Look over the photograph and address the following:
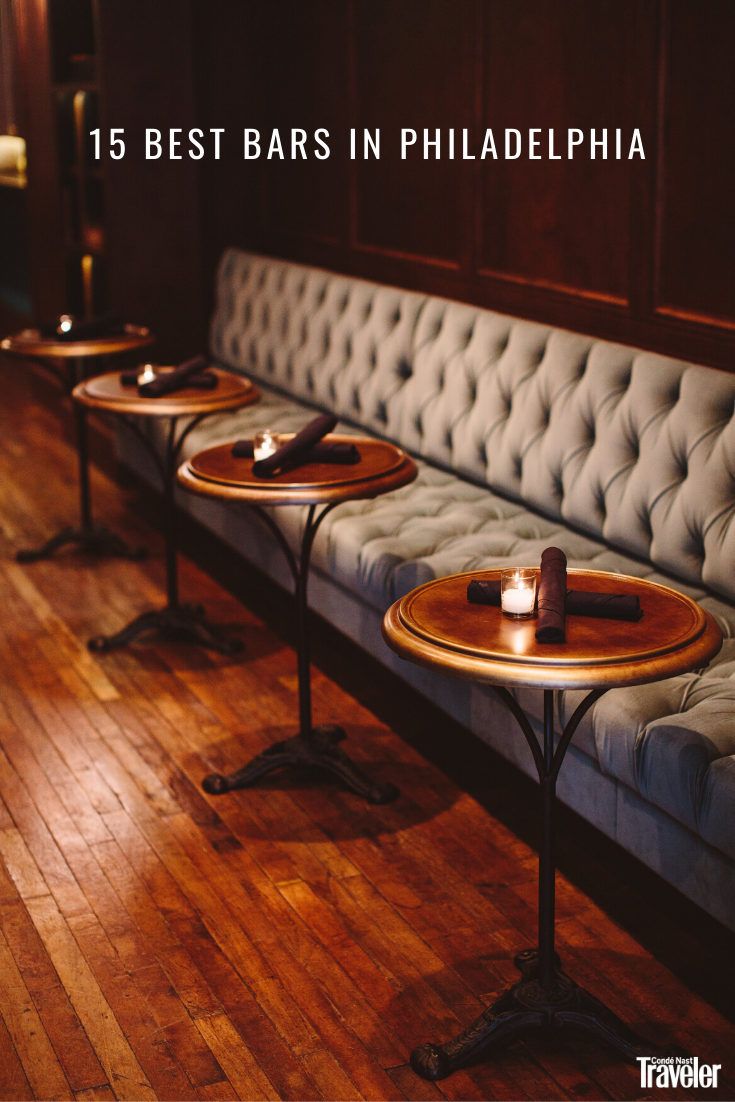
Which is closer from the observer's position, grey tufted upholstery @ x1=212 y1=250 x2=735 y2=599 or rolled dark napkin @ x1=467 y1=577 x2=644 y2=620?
rolled dark napkin @ x1=467 y1=577 x2=644 y2=620

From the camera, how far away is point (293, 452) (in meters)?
3.18

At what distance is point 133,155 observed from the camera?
5.92 m

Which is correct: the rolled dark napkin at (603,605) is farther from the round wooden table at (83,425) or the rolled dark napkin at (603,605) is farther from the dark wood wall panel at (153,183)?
the dark wood wall panel at (153,183)

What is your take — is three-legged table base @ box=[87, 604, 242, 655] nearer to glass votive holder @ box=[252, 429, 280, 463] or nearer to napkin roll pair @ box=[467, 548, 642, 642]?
glass votive holder @ box=[252, 429, 280, 463]

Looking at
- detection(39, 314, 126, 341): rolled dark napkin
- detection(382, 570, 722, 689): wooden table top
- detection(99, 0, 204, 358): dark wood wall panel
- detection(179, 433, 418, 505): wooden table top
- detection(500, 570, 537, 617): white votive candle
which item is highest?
detection(99, 0, 204, 358): dark wood wall panel

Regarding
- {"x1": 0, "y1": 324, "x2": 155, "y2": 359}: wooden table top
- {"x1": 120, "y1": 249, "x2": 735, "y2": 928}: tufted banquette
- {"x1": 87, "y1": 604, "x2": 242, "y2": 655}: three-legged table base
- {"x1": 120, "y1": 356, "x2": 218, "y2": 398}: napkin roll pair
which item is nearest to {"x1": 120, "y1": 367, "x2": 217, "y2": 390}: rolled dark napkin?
{"x1": 120, "y1": 356, "x2": 218, "y2": 398}: napkin roll pair

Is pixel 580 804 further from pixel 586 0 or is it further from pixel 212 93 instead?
pixel 212 93

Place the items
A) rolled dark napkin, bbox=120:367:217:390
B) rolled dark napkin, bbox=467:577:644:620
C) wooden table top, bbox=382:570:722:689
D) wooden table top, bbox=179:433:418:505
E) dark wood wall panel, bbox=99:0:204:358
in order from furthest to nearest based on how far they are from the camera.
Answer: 1. dark wood wall panel, bbox=99:0:204:358
2. rolled dark napkin, bbox=120:367:217:390
3. wooden table top, bbox=179:433:418:505
4. rolled dark napkin, bbox=467:577:644:620
5. wooden table top, bbox=382:570:722:689

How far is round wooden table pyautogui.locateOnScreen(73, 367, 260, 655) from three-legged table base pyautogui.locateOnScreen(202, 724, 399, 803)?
0.88 metres

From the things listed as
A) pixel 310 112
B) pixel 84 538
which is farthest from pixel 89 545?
pixel 310 112

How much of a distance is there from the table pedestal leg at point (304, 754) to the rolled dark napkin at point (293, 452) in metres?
0.14

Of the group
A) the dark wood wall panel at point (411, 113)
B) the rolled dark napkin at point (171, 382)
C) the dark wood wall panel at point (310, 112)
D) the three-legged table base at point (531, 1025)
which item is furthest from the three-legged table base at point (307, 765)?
the dark wood wall panel at point (310, 112)

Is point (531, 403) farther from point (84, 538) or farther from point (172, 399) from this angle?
point (84, 538)

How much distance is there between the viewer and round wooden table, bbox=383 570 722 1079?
6.67 feet
